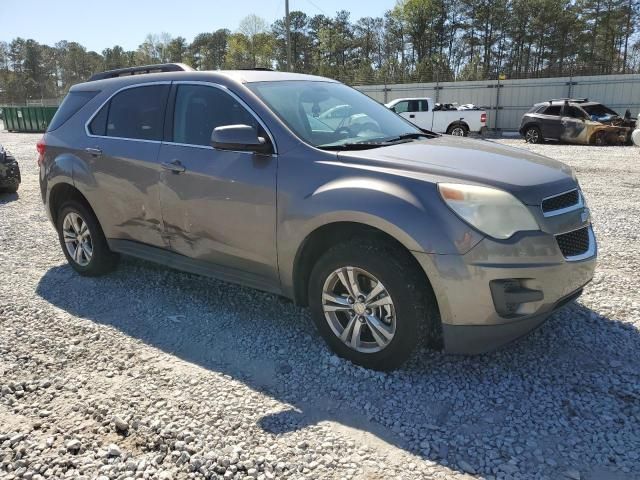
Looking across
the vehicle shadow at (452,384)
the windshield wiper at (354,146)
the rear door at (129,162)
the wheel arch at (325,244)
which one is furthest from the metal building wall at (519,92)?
the wheel arch at (325,244)

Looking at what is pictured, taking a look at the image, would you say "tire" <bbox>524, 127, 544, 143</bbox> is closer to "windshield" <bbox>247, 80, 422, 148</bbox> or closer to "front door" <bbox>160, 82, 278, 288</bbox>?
"windshield" <bbox>247, 80, 422, 148</bbox>

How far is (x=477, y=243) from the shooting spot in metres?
2.79

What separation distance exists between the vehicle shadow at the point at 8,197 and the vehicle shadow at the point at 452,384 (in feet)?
20.7

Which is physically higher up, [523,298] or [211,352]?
[523,298]

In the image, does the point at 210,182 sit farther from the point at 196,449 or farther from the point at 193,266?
the point at 196,449

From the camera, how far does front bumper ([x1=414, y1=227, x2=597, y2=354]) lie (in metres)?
2.80

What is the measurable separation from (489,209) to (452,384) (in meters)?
1.08

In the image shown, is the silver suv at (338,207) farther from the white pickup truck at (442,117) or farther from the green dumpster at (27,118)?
the green dumpster at (27,118)

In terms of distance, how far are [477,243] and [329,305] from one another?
1.03m

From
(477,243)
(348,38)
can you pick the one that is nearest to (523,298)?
(477,243)

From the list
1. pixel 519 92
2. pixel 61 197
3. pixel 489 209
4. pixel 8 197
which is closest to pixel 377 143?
pixel 489 209

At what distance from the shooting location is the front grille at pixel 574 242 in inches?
119

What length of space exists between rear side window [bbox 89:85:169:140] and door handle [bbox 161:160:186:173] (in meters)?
0.32

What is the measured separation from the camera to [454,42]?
193 feet
